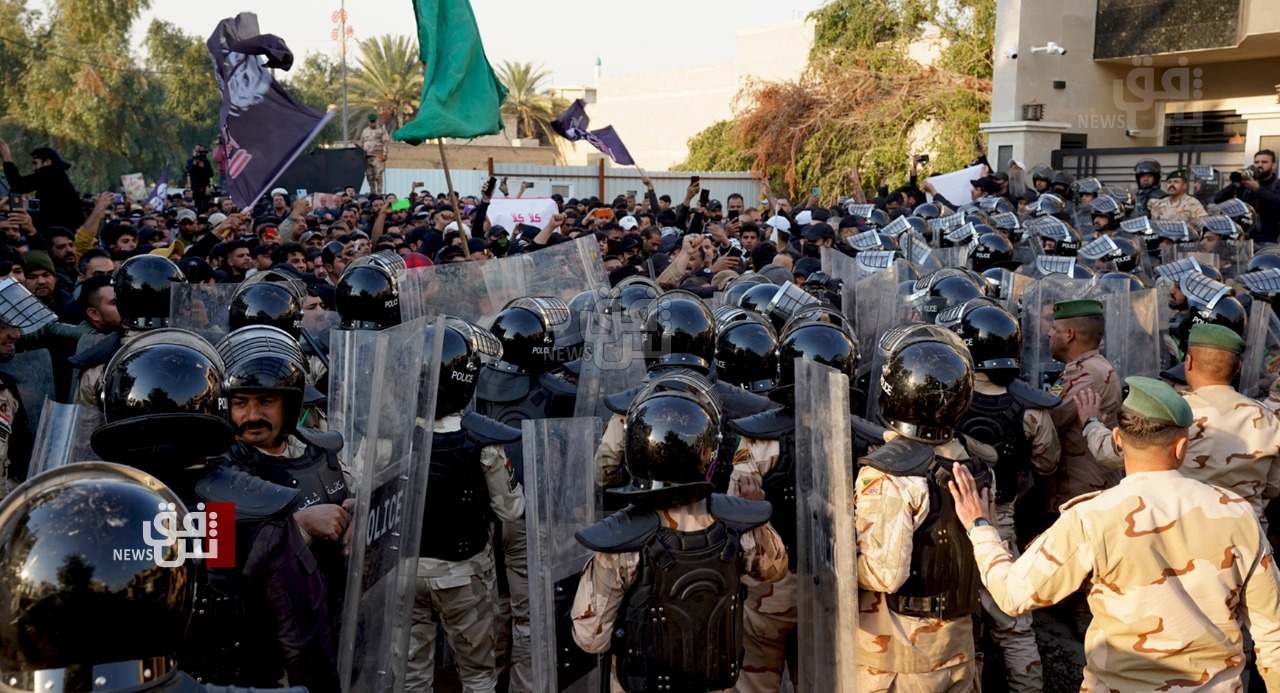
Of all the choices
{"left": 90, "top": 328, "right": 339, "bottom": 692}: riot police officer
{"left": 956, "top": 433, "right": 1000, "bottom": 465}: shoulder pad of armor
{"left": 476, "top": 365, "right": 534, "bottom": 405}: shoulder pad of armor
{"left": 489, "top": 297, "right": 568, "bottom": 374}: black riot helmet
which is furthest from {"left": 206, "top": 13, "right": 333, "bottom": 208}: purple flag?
{"left": 956, "top": 433, "right": 1000, "bottom": 465}: shoulder pad of armor

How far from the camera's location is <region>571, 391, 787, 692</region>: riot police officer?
3.44 metres

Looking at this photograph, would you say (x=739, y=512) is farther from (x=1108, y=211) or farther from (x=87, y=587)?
(x=1108, y=211)

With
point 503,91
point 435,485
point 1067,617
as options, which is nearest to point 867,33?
point 503,91

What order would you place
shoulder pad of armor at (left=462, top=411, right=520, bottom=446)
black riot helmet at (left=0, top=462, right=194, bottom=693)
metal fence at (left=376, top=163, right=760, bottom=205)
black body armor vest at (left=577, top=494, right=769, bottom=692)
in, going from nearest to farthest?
black riot helmet at (left=0, top=462, right=194, bottom=693) < black body armor vest at (left=577, top=494, right=769, bottom=692) < shoulder pad of armor at (left=462, top=411, right=520, bottom=446) < metal fence at (left=376, top=163, right=760, bottom=205)

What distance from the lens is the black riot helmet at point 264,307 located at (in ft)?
18.8

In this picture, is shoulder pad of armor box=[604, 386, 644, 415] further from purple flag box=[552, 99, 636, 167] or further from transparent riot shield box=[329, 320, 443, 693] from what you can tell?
purple flag box=[552, 99, 636, 167]

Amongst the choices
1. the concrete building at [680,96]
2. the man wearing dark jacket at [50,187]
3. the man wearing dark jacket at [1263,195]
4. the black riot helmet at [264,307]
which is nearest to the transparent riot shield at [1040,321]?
the black riot helmet at [264,307]

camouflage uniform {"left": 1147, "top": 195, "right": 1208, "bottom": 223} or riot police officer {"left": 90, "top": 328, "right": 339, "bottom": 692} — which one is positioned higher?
camouflage uniform {"left": 1147, "top": 195, "right": 1208, "bottom": 223}

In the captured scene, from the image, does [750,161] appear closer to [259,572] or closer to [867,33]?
[867,33]

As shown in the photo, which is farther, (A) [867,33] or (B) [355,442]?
(A) [867,33]

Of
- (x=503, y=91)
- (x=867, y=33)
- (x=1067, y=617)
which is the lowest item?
(x=1067, y=617)

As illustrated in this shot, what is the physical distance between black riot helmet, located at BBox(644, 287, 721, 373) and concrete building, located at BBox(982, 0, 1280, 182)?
733 inches

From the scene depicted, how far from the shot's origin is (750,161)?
35844 millimetres

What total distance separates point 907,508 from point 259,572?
2.13m
